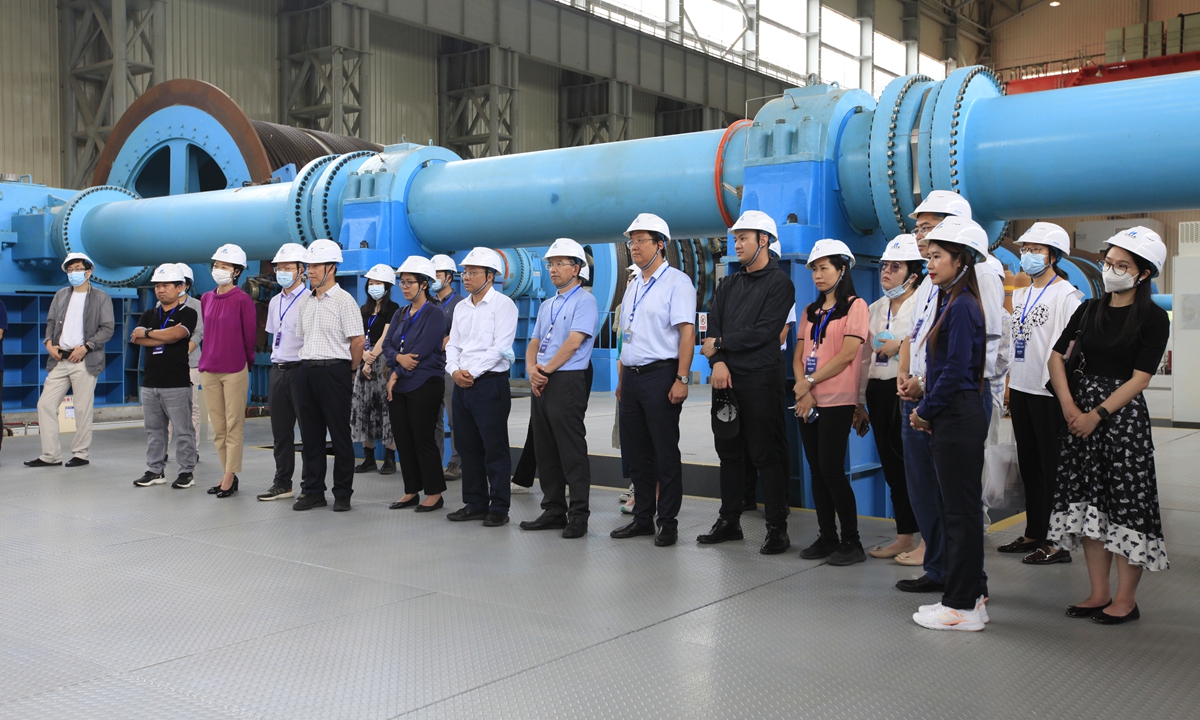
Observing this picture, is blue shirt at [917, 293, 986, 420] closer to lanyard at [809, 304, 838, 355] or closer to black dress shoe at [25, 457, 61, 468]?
lanyard at [809, 304, 838, 355]

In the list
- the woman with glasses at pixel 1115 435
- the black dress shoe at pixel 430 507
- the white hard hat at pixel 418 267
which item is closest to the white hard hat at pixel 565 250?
the white hard hat at pixel 418 267

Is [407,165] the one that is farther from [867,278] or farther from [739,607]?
[739,607]

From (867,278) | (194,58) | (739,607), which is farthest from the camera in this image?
(194,58)

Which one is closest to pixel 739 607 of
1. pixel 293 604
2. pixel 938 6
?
pixel 293 604

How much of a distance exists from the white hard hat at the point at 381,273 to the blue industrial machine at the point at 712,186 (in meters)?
0.16

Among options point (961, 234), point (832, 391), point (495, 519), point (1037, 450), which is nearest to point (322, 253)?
point (495, 519)

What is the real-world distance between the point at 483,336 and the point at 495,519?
97 cm

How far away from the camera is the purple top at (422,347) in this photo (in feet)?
18.1

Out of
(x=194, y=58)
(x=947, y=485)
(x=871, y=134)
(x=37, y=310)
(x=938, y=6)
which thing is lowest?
(x=947, y=485)

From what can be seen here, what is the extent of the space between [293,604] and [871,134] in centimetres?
353

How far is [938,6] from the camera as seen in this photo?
3206cm

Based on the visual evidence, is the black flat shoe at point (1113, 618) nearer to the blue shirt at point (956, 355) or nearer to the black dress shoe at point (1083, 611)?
the black dress shoe at point (1083, 611)

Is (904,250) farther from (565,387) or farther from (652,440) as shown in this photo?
(565,387)

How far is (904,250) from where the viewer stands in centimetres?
426
